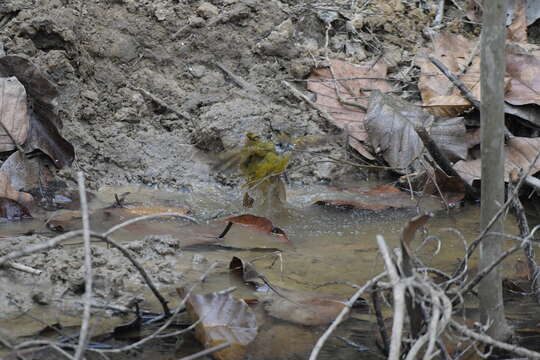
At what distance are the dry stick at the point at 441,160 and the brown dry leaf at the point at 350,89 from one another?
0.51 m

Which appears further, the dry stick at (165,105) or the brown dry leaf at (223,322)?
the dry stick at (165,105)

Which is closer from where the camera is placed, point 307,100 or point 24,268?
point 24,268

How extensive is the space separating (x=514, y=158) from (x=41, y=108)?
245 cm

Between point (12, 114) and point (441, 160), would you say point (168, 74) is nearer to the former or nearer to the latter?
point (12, 114)

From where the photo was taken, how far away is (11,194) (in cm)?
332

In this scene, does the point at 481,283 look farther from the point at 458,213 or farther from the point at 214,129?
the point at 214,129

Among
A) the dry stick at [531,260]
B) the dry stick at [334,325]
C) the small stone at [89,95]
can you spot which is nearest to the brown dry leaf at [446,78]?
the dry stick at [531,260]

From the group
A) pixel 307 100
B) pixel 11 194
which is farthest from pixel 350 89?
pixel 11 194

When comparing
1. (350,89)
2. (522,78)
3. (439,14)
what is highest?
(439,14)

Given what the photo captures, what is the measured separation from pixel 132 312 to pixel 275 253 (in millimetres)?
926

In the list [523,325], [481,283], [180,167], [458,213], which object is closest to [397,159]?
[458,213]

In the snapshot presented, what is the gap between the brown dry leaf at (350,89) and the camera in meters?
4.14

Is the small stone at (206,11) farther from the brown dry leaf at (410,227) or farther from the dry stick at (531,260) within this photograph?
the brown dry leaf at (410,227)

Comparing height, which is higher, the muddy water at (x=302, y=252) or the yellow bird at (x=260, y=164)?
the yellow bird at (x=260, y=164)
